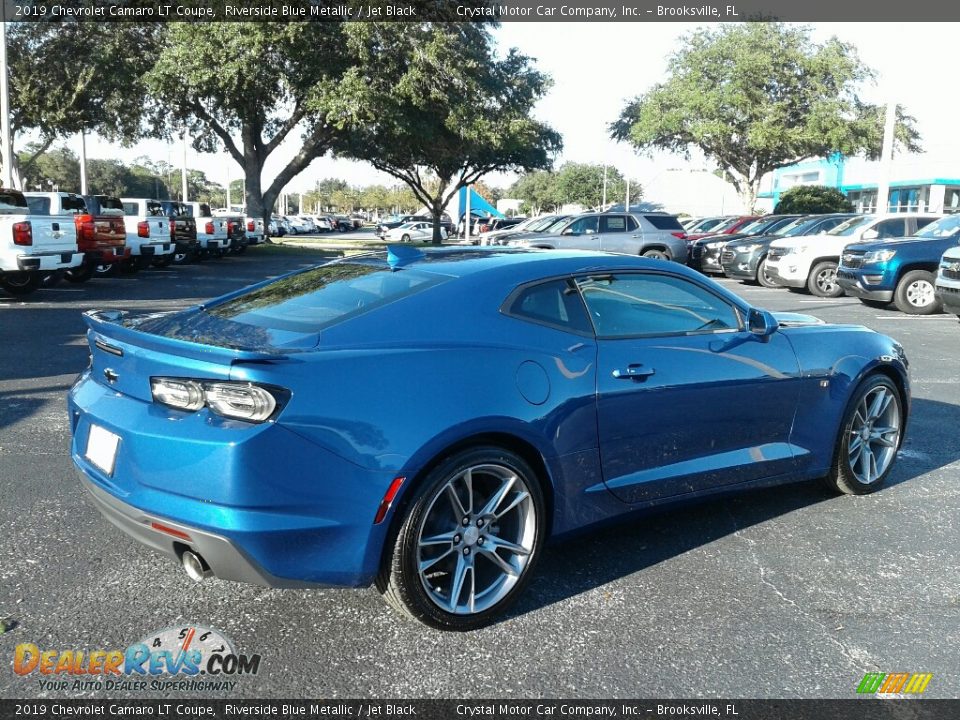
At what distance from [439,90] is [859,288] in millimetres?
16379

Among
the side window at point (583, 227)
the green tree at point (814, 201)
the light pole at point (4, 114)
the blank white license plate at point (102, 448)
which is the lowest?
the blank white license plate at point (102, 448)

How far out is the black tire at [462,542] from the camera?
3.28 meters

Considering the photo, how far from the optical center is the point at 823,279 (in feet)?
61.1

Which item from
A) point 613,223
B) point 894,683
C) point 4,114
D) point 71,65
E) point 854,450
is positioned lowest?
point 894,683

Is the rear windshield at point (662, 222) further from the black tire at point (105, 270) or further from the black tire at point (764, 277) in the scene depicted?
the black tire at point (105, 270)

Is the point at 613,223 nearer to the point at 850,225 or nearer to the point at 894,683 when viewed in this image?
the point at 850,225

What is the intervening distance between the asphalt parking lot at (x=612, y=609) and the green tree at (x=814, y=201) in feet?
108

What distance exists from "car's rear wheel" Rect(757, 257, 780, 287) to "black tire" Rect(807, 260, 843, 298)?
94cm

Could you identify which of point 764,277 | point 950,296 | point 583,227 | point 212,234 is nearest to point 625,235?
point 583,227

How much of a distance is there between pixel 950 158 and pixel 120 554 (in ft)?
168

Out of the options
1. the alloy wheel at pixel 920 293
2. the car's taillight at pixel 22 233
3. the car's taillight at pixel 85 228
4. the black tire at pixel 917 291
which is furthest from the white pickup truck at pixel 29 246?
the alloy wheel at pixel 920 293

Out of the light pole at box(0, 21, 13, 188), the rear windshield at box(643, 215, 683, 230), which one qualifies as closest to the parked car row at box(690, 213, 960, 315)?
the rear windshield at box(643, 215, 683, 230)

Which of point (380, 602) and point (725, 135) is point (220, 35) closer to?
point (725, 135)

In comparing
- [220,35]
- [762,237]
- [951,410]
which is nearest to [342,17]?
[220,35]
